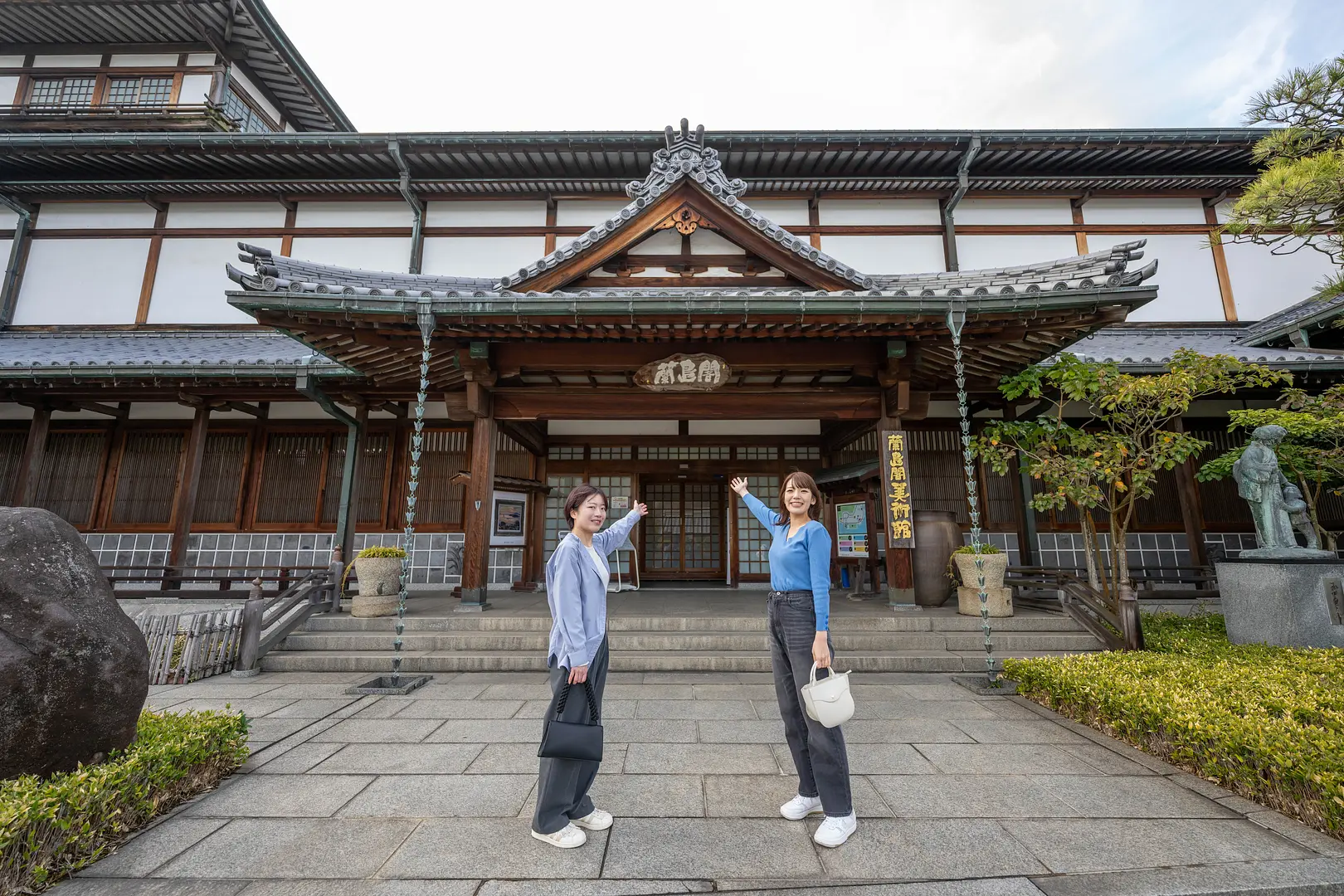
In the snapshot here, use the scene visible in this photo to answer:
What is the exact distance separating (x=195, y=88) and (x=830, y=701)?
1780 centimetres

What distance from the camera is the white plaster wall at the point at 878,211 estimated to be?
12.2m

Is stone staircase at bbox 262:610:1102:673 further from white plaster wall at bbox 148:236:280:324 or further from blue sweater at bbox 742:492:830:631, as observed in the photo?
white plaster wall at bbox 148:236:280:324

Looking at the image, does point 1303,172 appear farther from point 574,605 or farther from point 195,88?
point 195,88

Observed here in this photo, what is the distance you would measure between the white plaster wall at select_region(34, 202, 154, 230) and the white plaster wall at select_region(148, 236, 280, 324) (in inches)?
40.2

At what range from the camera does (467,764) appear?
12.5 ft

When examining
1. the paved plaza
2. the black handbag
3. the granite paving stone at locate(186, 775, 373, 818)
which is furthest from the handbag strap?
the granite paving stone at locate(186, 775, 373, 818)

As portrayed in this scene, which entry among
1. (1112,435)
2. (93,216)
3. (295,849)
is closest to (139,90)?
(93,216)

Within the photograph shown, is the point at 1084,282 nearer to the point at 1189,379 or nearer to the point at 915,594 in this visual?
the point at 1189,379

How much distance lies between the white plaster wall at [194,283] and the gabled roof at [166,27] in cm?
455

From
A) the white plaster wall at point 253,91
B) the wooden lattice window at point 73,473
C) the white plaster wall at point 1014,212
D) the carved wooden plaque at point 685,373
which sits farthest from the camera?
the white plaster wall at point 253,91

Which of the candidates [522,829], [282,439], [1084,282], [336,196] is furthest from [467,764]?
[336,196]

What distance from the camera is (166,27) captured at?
1200 cm

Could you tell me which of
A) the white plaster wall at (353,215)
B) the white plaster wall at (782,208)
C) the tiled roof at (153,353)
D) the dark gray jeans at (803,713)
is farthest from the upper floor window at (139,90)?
the dark gray jeans at (803,713)

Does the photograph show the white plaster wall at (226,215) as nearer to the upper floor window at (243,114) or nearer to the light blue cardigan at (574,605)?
the upper floor window at (243,114)
